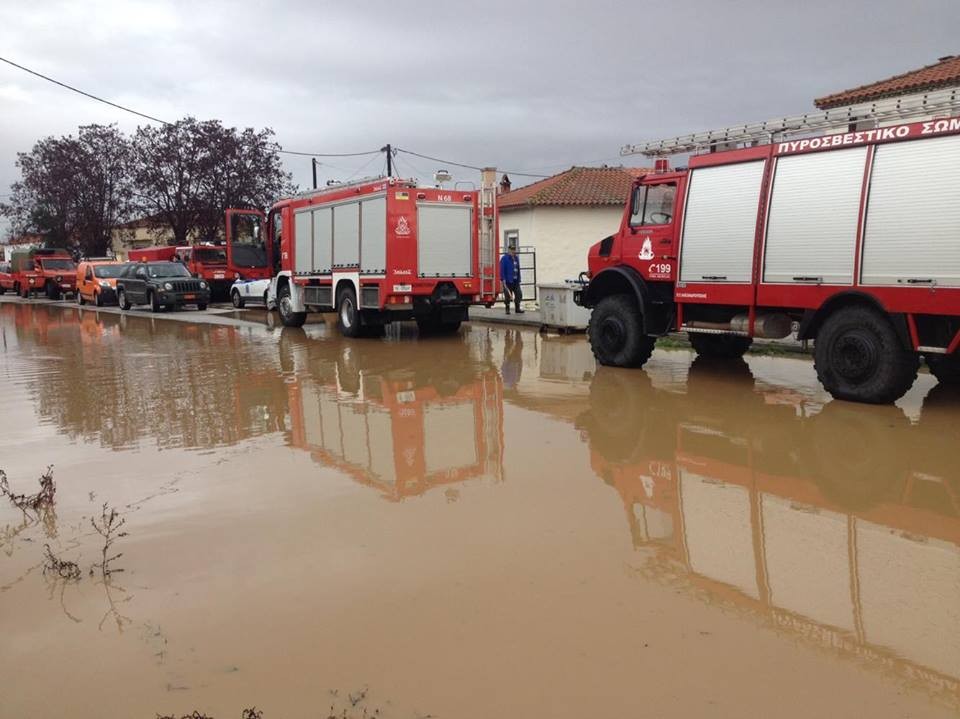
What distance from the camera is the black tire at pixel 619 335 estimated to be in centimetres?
1173

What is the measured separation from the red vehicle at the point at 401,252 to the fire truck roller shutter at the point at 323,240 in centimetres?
2

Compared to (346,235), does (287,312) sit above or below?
below

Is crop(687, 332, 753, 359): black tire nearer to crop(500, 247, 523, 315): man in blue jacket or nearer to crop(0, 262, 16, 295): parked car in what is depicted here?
crop(500, 247, 523, 315): man in blue jacket

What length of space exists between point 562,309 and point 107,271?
2069 cm

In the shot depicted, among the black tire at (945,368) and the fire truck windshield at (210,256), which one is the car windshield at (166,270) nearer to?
the fire truck windshield at (210,256)

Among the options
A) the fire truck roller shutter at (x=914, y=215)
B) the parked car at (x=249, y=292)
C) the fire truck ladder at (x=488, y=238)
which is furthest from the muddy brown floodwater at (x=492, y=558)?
the parked car at (x=249, y=292)

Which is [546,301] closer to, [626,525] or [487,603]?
[626,525]

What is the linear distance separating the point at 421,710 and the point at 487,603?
95 centimetres

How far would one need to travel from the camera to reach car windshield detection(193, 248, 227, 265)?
104 feet

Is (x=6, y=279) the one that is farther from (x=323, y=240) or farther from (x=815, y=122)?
(x=815, y=122)

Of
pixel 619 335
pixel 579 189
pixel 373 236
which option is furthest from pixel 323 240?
pixel 579 189

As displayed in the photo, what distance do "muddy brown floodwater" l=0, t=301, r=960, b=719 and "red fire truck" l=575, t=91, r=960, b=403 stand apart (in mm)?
741

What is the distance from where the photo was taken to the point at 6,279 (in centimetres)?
4334

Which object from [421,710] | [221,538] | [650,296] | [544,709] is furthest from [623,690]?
[650,296]
